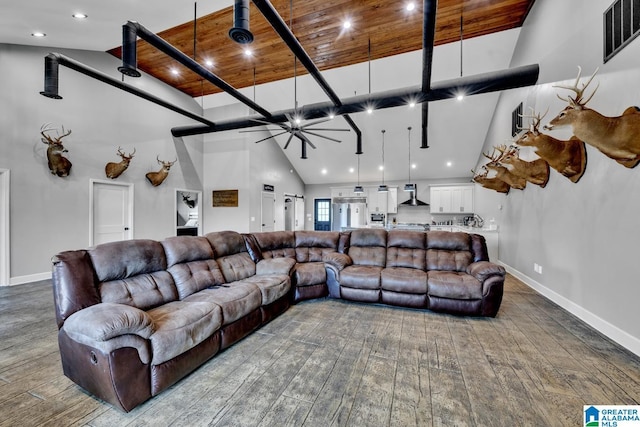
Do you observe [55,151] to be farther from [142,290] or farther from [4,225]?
[142,290]

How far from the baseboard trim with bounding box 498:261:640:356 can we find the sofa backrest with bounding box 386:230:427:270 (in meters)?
1.74

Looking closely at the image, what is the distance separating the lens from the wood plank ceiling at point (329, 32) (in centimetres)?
401

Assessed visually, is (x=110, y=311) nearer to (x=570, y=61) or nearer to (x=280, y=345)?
(x=280, y=345)

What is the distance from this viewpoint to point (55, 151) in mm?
4625

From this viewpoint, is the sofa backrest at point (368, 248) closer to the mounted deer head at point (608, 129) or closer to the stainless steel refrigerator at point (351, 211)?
the mounted deer head at point (608, 129)

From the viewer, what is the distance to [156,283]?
2.59 m

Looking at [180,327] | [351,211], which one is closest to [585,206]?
[180,327]

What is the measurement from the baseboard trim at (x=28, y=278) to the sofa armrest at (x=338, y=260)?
16.4 feet

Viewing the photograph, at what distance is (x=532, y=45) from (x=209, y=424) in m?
6.39

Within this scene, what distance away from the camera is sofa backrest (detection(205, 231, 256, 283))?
341 centimetres

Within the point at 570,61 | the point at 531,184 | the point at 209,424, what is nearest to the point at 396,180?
the point at 531,184

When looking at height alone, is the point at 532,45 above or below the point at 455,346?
above

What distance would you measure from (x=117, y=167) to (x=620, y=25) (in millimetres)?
7669

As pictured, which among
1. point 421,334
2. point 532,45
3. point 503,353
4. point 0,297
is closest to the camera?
point 503,353
